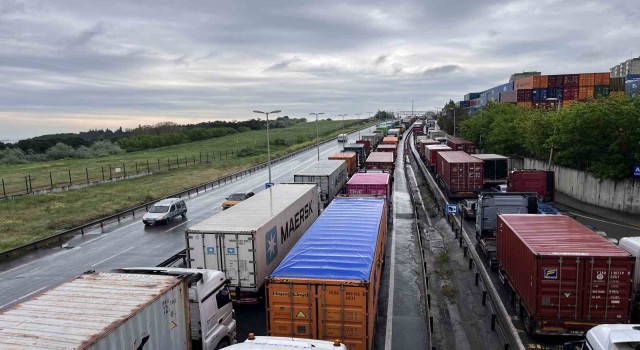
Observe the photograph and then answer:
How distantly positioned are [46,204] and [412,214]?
35.9 m

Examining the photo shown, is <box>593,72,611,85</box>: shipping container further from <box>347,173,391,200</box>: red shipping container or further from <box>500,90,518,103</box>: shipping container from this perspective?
<box>347,173,391,200</box>: red shipping container

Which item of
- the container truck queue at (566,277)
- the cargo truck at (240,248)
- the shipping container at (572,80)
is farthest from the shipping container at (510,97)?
the cargo truck at (240,248)


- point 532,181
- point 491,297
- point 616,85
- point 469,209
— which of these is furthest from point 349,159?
point 616,85

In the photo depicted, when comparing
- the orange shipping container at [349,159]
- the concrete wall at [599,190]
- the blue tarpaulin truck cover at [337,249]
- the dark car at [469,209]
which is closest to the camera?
the blue tarpaulin truck cover at [337,249]

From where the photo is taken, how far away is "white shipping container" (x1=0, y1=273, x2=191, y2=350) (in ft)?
25.7

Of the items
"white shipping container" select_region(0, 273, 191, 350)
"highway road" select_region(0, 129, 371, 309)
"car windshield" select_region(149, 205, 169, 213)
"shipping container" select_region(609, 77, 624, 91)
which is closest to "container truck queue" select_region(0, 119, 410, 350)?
"white shipping container" select_region(0, 273, 191, 350)

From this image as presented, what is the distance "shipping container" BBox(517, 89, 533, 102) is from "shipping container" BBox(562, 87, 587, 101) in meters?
7.28

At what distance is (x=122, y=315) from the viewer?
8641mm

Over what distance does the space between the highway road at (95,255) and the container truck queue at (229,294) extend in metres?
9.17

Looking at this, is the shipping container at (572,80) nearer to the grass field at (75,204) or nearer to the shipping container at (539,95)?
the shipping container at (539,95)

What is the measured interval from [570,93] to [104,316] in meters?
103

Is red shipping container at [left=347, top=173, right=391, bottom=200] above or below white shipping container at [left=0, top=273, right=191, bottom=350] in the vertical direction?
below

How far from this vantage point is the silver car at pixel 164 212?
112ft

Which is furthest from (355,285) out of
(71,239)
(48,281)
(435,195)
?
(435,195)
